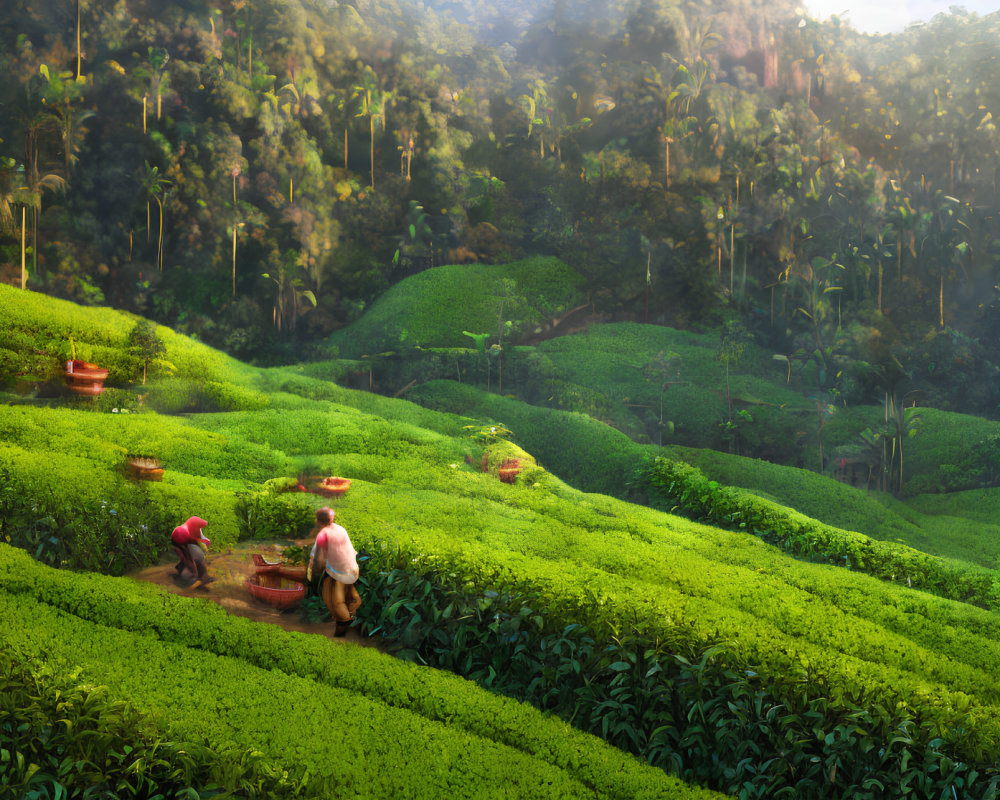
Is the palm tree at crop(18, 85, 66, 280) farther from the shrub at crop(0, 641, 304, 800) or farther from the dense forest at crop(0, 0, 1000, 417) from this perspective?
the shrub at crop(0, 641, 304, 800)

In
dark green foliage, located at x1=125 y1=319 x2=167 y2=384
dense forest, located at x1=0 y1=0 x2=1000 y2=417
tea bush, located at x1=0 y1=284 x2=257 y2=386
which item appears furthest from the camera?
dense forest, located at x1=0 y1=0 x2=1000 y2=417

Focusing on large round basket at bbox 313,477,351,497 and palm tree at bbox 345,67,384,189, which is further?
palm tree at bbox 345,67,384,189

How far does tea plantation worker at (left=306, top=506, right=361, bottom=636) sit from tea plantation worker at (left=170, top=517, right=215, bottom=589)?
1.12 metres

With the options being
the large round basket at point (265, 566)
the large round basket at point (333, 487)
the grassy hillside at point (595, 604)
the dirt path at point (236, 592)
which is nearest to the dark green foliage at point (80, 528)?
the grassy hillside at point (595, 604)

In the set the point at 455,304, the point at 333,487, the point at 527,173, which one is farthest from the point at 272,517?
the point at 527,173

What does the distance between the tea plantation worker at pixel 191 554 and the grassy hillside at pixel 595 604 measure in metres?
0.65

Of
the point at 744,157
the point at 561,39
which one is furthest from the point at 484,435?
the point at 561,39

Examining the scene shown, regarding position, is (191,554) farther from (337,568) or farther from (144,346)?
(144,346)

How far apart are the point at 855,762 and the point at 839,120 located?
23.5 meters

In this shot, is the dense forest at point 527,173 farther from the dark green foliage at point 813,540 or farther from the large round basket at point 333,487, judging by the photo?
the large round basket at point 333,487

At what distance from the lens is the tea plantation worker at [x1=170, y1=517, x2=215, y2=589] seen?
6148mm

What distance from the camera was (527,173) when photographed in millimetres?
22281

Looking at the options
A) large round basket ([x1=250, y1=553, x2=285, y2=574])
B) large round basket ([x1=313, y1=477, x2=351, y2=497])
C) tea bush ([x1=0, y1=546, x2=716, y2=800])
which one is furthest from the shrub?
large round basket ([x1=313, y1=477, x2=351, y2=497])

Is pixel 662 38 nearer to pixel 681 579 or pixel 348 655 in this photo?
pixel 681 579
